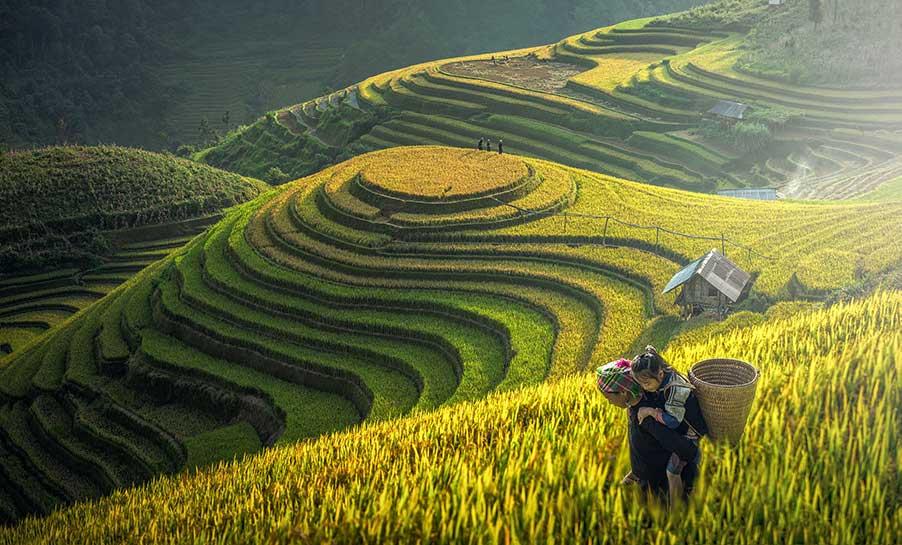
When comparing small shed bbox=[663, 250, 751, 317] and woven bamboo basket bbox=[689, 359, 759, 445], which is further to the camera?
small shed bbox=[663, 250, 751, 317]

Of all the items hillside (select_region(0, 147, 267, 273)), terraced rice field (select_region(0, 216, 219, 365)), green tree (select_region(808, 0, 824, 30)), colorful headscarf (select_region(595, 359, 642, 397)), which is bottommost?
terraced rice field (select_region(0, 216, 219, 365))

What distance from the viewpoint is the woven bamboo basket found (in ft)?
19.9

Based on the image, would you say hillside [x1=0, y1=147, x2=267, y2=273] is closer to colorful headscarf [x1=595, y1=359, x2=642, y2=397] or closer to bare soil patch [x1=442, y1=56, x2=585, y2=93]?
bare soil patch [x1=442, y1=56, x2=585, y2=93]

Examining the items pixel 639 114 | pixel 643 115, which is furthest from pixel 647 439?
pixel 639 114

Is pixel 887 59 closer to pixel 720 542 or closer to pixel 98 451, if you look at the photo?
pixel 98 451

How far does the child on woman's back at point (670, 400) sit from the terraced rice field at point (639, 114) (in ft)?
99.9

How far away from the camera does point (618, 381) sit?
239 inches

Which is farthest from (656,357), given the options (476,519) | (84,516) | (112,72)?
(112,72)

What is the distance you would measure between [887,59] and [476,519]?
4954cm

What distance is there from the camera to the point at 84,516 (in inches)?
496

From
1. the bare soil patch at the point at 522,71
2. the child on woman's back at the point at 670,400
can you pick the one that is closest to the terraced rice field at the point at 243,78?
the bare soil patch at the point at 522,71

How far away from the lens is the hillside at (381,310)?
20078 mm

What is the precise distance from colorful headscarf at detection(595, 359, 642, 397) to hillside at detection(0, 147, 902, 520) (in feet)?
35.4

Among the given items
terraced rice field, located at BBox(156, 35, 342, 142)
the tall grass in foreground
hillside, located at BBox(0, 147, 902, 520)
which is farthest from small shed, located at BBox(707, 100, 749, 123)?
terraced rice field, located at BBox(156, 35, 342, 142)
